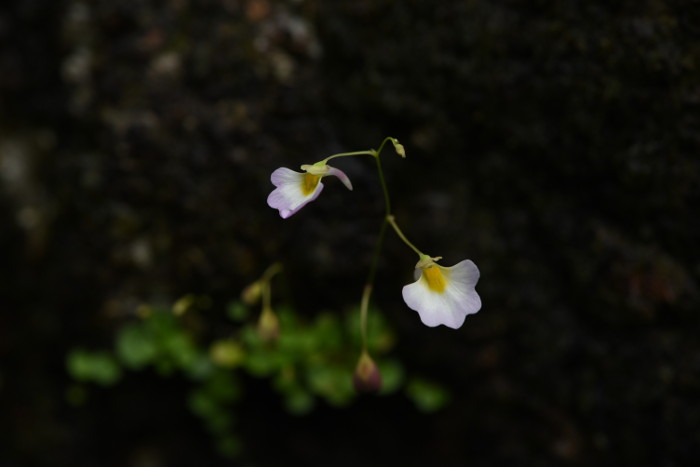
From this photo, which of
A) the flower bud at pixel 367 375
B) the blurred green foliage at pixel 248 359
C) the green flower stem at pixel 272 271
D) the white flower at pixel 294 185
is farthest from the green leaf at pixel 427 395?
the white flower at pixel 294 185

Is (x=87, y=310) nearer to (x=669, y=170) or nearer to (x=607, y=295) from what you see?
(x=607, y=295)

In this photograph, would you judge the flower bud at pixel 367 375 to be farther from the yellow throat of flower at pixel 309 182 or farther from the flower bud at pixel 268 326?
→ the yellow throat of flower at pixel 309 182

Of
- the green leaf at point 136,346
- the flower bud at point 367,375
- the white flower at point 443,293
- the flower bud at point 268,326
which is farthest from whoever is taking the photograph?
the green leaf at point 136,346

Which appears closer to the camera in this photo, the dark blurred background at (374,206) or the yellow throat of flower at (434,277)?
the yellow throat of flower at (434,277)

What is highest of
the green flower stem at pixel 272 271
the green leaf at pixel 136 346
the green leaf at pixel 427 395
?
the green flower stem at pixel 272 271

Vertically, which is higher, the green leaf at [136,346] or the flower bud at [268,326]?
the flower bud at [268,326]

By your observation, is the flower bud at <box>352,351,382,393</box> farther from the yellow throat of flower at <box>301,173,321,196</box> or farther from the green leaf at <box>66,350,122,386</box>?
the green leaf at <box>66,350,122,386</box>

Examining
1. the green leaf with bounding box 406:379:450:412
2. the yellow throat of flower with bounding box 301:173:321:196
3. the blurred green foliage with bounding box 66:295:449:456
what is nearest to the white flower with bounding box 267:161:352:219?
the yellow throat of flower with bounding box 301:173:321:196

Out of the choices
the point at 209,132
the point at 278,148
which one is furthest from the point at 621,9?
the point at 209,132
